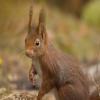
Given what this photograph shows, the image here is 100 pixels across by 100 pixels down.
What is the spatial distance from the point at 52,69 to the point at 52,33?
7.96m

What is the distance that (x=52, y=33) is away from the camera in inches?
679

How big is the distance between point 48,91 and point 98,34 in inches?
352

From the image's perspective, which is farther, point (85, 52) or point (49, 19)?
point (49, 19)

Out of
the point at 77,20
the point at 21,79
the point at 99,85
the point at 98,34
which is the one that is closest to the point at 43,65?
the point at 99,85

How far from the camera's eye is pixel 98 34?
18141 mm

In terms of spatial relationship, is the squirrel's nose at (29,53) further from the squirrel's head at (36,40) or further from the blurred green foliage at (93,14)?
the blurred green foliage at (93,14)

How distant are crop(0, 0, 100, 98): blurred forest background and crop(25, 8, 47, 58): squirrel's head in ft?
11.9

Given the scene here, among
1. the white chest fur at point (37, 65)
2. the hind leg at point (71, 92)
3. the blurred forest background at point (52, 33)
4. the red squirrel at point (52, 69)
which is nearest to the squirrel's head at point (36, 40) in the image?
the red squirrel at point (52, 69)

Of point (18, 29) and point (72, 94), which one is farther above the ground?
point (18, 29)

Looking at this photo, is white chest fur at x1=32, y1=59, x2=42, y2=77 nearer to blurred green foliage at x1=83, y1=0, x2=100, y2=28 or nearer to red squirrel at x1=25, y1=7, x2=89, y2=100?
red squirrel at x1=25, y1=7, x2=89, y2=100

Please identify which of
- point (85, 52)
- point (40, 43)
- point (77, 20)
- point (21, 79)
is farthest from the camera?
point (77, 20)

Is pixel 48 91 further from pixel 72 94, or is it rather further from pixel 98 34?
pixel 98 34

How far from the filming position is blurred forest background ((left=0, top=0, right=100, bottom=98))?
46.3 feet

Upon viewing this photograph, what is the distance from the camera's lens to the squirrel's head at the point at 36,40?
9.07 meters
